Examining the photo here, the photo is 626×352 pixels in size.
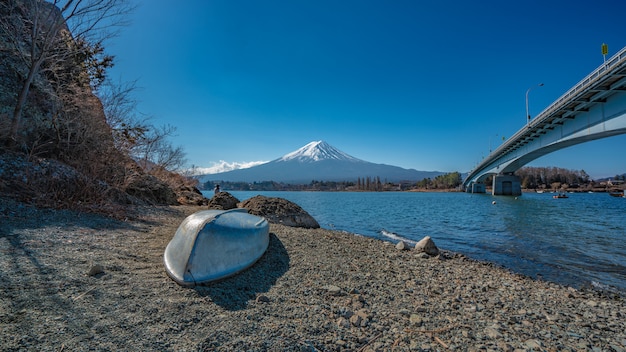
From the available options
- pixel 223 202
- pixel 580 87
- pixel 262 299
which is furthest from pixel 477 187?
pixel 262 299

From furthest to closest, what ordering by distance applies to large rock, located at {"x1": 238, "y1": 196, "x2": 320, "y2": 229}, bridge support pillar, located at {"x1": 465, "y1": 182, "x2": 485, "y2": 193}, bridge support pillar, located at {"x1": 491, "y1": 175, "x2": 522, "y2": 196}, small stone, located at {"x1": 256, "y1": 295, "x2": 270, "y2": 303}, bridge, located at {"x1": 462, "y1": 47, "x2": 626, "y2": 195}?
bridge support pillar, located at {"x1": 465, "y1": 182, "x2": 485, "y2": 193} < bridge support pillar, located at {"x1": 491, "y1": 175, "x2": 522, "y2": 196} < bridge, located at {"x1": 462, "y1": 47, "x2": 626, "y2": 195} < large rock, located at {"x1": 238, "y1": 196, "x2": 320, "y2": 229} < small stone, located at {"x1": 256, "y1": 295, "x2": 270, "y2": 303}

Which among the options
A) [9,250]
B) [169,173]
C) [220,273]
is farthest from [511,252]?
[169,173]

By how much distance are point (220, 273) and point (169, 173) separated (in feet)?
54.4

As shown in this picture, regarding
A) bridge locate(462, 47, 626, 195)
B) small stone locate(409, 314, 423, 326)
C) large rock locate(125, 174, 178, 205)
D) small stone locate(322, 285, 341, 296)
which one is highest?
bridge locate(462, 47, 626, 195)

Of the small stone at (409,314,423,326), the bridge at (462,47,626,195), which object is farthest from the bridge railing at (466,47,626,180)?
the small stone at (409,314,423,326)

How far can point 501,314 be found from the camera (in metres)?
4.12

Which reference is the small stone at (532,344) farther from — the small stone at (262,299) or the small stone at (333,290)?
the small stone at (262,299)

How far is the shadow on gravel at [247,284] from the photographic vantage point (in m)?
3.60

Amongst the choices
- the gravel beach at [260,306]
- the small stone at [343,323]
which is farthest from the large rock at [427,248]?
the small stone at [343,323]

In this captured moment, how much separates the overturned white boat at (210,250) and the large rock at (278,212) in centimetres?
515

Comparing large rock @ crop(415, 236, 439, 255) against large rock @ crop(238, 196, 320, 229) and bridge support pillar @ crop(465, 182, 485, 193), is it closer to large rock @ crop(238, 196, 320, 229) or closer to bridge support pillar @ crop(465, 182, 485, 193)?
large rock @ crop(238, 196, 320, 229)

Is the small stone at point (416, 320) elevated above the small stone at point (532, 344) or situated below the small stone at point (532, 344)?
above

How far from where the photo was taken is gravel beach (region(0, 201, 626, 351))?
2.67m

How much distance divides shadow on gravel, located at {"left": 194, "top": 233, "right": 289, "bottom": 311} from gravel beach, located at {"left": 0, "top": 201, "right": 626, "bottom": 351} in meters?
0.03
